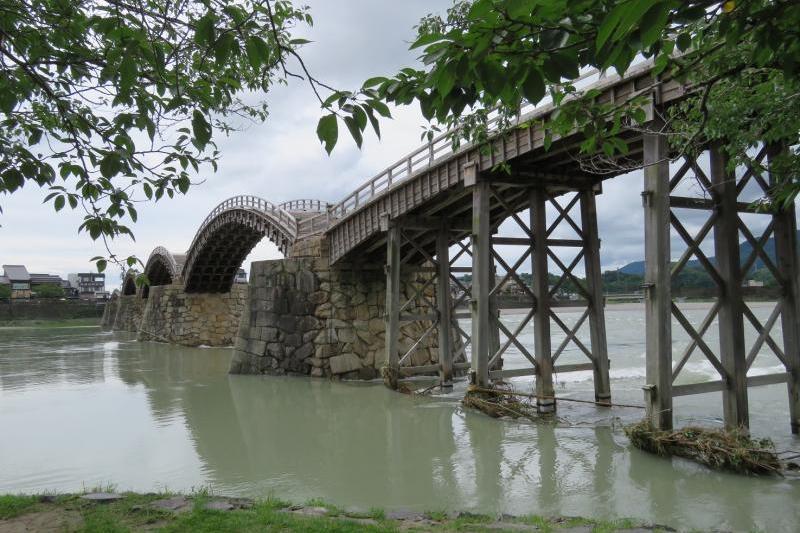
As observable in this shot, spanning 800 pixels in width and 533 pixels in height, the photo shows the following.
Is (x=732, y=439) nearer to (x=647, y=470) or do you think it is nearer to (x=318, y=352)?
(x=647, y=470)

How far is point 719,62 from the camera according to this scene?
3.83 meters

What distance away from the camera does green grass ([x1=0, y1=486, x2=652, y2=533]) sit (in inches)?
165

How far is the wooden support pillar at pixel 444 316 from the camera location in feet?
45.7

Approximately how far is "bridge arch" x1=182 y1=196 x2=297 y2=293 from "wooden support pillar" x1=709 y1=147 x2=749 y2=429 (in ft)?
47.1

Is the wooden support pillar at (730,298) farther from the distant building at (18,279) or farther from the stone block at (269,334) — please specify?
the distant building at (18,279)

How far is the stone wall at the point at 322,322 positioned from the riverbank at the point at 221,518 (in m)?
11.5

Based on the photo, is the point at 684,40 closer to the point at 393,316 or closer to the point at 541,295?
the point at 541,295

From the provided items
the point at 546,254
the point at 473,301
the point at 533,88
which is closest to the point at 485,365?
the point at 473,301

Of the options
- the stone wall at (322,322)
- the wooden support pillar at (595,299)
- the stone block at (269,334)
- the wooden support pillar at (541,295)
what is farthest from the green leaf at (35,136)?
the stone block at (269,334)

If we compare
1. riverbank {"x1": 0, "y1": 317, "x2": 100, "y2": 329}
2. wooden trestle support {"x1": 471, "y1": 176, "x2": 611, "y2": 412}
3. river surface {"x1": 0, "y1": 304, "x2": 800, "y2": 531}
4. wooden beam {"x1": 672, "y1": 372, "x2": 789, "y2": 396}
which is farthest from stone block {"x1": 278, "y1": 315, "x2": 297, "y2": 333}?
riverbank {"x1": 0, "y1": 317, "x2": 100, "y2": 329}

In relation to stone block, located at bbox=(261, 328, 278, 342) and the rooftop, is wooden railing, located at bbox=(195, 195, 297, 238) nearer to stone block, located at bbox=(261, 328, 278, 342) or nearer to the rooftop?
stone block, located at bbox=(261, 328, 278, 342)

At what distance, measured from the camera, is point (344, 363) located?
16516 mm

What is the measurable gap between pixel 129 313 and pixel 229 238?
25026mm

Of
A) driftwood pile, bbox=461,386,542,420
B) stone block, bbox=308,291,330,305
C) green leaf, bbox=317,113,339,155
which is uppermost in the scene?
green leaf, bbox=317,113,339,155
